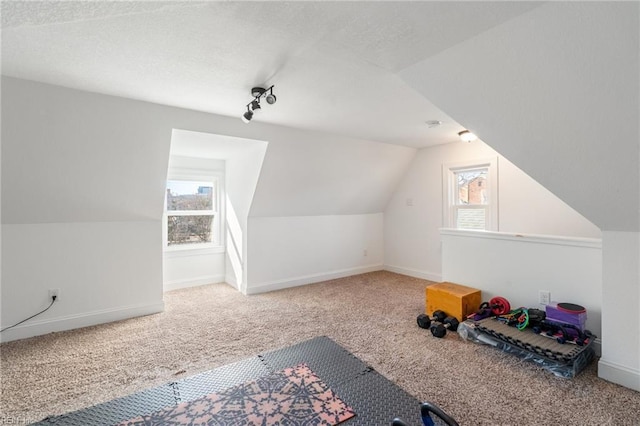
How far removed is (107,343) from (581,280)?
4308 mm

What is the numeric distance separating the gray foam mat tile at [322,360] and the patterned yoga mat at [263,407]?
0.15m

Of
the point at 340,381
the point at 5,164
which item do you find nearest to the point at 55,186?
the point at 5,164

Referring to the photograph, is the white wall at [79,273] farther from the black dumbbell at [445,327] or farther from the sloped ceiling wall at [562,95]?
the sloped ceiling wall at [562,95]

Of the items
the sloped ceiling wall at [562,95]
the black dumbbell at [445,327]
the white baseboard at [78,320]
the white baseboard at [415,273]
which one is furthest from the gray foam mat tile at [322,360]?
the white baseboard at [415,273]

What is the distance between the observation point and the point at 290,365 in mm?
2424

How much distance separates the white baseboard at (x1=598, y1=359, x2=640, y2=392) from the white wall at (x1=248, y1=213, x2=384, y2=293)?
3.51 meters

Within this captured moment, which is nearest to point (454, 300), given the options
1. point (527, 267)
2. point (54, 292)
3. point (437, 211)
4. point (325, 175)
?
point (527, 267)

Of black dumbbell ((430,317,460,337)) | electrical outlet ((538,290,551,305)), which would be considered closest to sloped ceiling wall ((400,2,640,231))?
electrical outlet ((538,290,551,305))

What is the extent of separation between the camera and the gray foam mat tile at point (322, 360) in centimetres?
230

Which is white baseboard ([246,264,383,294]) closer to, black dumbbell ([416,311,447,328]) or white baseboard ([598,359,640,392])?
black dumbbell ([416,311,447,328])

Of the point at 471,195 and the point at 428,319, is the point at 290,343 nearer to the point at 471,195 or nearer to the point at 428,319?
the point at 428,319

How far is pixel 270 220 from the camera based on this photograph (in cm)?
458

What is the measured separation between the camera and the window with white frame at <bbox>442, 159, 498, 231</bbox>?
4.33 metres

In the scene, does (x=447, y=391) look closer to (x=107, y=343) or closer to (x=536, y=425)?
(x=536, y=425)
